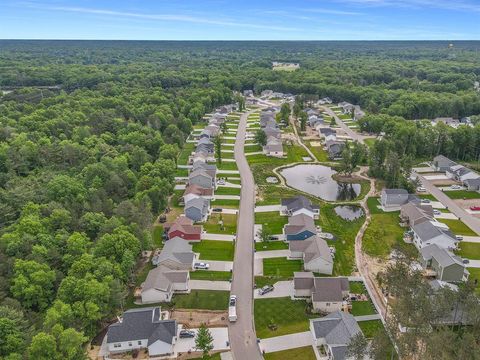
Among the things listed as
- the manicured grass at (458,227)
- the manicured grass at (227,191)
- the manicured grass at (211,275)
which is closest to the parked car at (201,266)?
the manicured grass at (211,275)

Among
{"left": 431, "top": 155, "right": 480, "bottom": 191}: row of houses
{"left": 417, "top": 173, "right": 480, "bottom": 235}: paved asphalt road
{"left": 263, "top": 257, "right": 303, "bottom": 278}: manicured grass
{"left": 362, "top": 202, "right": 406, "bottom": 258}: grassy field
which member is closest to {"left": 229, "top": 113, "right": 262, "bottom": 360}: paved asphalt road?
{"left": 263, "top": 257, "right": 303, "bottom": 278}: manicured grass

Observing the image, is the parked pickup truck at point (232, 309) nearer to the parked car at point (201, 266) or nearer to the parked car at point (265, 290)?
the parked car at point (265, 290)

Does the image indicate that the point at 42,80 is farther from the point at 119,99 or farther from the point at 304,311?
the point at 304,311

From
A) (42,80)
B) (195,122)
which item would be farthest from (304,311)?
(42,80)

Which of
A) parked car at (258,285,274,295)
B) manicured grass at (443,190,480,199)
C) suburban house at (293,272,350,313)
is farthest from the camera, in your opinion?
manicured grass at (443,190,480,199)

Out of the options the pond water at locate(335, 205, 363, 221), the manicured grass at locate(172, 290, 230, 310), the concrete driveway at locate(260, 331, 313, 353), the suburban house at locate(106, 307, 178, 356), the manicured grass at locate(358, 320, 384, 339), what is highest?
the suburban house at locate(106, 307, 178, 356)

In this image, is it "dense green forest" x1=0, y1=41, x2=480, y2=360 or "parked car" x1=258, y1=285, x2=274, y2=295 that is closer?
"dense green forest" x1=0, y1=41, x2=480, y2=360

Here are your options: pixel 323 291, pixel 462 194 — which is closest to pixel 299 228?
pixel 323 291

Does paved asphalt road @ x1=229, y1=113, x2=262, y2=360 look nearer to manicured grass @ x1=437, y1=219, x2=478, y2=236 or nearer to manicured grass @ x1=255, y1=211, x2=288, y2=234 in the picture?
manicured grass @ x1=255, y1=211, x2=288, y2=234
